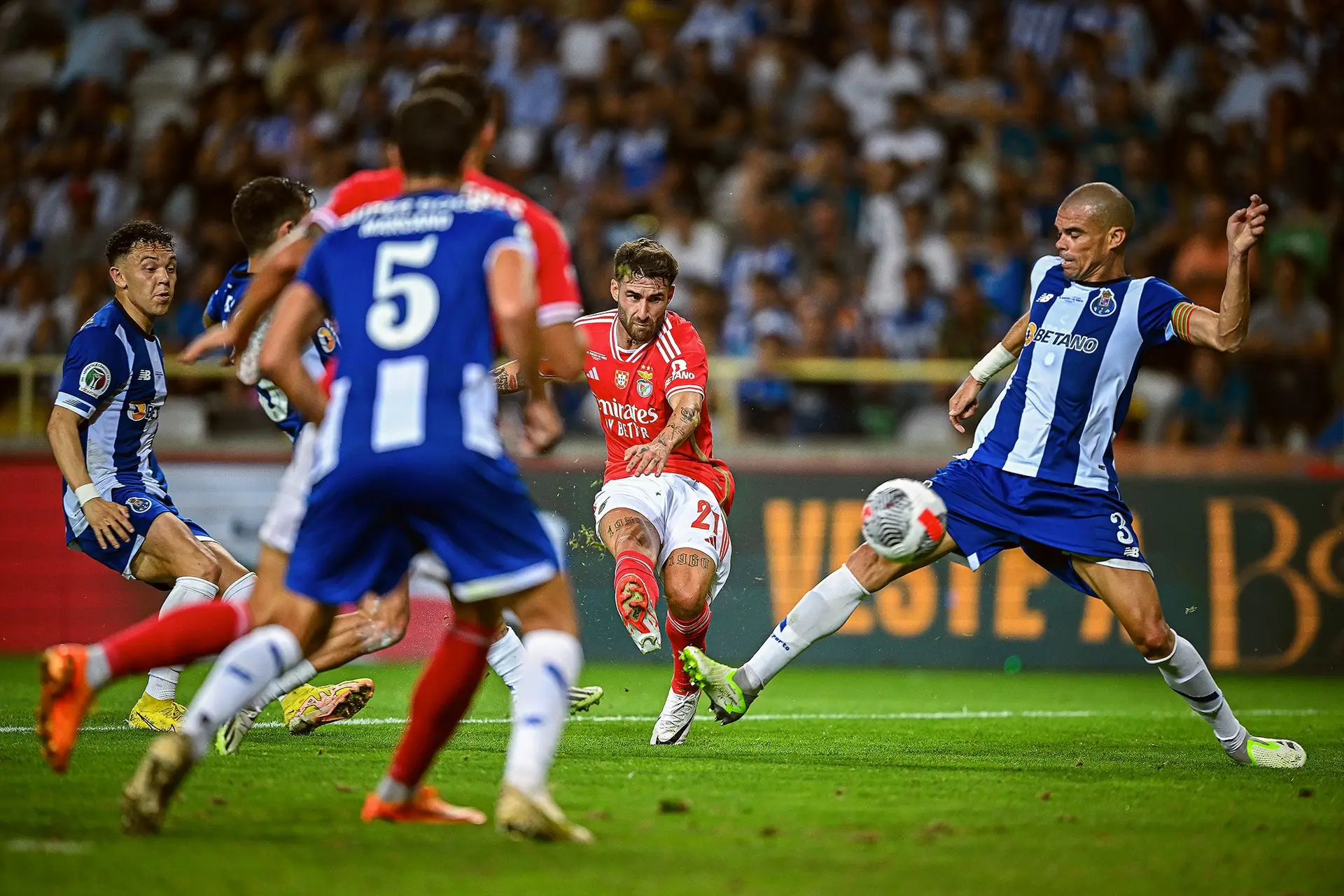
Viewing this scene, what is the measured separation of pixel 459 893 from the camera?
4.07m

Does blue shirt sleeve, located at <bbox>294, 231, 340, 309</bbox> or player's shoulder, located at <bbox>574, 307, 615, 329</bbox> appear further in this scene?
player's shoulder, located at <bbox>574, 307, 615, 329</bbox>

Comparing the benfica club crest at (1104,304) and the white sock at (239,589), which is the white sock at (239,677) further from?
the benfica club crest at (1104,304)

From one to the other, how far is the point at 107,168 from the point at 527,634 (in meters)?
13.3

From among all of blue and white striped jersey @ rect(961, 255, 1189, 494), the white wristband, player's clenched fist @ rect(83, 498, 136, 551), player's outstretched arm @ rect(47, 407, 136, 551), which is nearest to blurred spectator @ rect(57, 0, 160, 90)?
player's outstretched arm @ rect(47, 407, 136, 551)

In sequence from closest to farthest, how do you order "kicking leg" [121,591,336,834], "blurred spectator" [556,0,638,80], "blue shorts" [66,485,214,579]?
1. "kicking leg" [121,591,336,834]
2. "blue shorts" [66,485,214,579]
3. "blurred spectator" [556,0,638,80]

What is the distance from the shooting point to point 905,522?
7012 millimetres

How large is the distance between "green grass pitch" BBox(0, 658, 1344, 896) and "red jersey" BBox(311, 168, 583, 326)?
1.60 m

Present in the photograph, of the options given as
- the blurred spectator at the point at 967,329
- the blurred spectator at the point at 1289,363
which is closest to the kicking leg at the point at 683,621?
the blurred spectator at the point at 967,329

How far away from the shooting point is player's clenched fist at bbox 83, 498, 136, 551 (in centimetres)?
782

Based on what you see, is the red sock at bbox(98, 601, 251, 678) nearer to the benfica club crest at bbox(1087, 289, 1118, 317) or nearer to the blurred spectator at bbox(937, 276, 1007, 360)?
the benfica club crest at bbox(1087, 289, 1118, 317)

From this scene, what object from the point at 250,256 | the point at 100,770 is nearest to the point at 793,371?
the point at 250,256

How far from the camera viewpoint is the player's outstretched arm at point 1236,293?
21.9 feet

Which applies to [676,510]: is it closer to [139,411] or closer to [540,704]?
[139,411]

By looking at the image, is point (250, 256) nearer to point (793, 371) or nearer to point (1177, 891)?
point (1177, 891)
